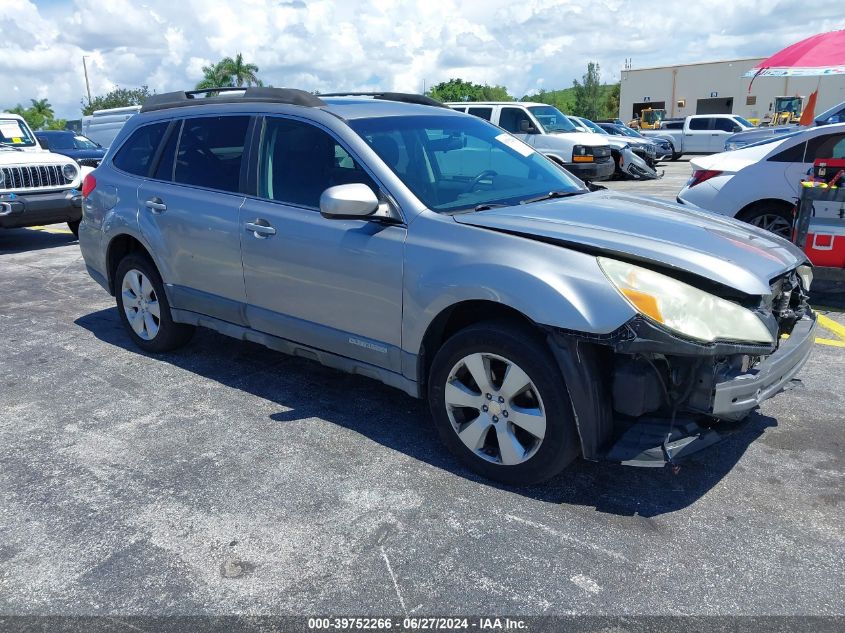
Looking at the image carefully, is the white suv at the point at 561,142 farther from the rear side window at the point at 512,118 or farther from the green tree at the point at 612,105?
the green tree at the point at 612,105

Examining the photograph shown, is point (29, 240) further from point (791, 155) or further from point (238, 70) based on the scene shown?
point (238, 70)

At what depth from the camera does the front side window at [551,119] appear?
1677cm

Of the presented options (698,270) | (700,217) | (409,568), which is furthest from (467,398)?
(700,217)

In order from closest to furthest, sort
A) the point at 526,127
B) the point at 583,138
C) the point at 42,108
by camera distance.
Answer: the point at 526,127
the point at 583,138
the point at 42,108

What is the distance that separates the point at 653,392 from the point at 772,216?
16.4 feet

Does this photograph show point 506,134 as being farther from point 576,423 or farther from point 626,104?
point 626,104

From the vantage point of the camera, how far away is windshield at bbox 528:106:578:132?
660 inches

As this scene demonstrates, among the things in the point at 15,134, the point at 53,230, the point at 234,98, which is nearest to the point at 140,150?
the point at 234,98

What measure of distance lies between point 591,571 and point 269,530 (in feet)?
4.43

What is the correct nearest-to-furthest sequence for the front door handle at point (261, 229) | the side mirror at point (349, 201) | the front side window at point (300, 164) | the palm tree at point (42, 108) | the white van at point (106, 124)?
the side mirror at point (349, 201)
the front side window at point (300, 164)
the front door handle at point (261, 229)
the white van at point (106, 124)
the palm tree at point (42, 108)

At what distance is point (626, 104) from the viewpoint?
2625 inches

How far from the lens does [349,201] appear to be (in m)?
3.51

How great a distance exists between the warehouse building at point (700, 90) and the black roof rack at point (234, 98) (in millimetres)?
57707

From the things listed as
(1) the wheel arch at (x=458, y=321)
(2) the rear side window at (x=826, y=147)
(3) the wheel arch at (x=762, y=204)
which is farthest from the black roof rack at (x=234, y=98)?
(2) the rear side window at (x=826, y=147)
